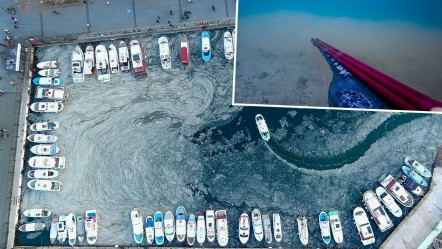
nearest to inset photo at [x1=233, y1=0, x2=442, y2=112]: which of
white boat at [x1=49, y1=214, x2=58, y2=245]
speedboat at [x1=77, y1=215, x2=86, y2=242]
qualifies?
speedboat at [x1=77, y1=215, x2=86, y2=242]

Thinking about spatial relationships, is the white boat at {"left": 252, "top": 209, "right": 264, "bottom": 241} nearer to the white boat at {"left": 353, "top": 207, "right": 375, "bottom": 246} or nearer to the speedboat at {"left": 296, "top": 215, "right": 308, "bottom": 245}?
the speedboat at {"left": 296, "top": 215, "right": 308, "bottom": 245}

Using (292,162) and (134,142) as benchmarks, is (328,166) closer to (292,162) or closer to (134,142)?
(292,162)

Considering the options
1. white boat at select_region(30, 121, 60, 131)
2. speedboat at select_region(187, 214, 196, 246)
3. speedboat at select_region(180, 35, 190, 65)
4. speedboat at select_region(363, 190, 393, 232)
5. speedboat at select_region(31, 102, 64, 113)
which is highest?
speedboat at select_region(180, 35, 190, 65)

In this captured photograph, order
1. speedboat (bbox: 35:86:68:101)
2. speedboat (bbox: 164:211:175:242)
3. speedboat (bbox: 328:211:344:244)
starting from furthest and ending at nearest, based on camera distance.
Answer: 1. speedboat (bbox: 35:86:68:101)
2. speedboat (bbox: 164:211:175:242)
3. speedboat (bbox: 328:211:344:244)

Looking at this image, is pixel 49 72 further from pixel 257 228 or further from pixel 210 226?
pixel 257 228

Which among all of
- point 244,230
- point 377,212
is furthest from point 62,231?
point 377,212

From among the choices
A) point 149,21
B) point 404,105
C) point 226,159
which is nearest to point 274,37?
point 404,105

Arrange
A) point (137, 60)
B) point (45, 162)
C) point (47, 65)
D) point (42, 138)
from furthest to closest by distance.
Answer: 1. point (47, 65)
2. point (137, 60)
3. point (42, 138)
4. point (45, 162)

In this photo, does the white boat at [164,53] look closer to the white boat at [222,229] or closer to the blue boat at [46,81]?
the blue boat at [46,81]
